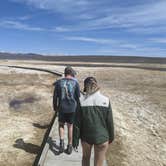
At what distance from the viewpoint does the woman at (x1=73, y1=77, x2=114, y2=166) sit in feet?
18.1

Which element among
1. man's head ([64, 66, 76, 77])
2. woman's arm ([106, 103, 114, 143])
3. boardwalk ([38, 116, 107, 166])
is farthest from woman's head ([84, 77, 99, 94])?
boardwalk ([38, 116, 107, 166])

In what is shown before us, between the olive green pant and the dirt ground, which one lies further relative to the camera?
the dirt ground

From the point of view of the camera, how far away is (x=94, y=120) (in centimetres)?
557

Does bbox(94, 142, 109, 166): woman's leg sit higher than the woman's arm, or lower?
lower

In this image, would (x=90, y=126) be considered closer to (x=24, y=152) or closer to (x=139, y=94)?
(x=24, y=152)

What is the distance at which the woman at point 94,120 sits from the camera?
552 cm

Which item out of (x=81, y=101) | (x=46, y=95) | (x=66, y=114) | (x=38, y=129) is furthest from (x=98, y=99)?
(x=46, y=95)

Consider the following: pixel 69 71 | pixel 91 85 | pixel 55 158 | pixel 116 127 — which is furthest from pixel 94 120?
pixel 116 127

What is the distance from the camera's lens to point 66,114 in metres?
8.48

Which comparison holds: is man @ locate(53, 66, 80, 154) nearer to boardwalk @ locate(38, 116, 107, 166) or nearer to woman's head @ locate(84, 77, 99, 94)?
boardwalk @ locate(38, 116, 107, 166)

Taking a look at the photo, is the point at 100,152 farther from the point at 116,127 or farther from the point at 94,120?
the point at 116,127

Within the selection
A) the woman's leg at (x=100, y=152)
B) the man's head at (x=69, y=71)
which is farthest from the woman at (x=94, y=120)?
the man's head at (x=69, y=71)

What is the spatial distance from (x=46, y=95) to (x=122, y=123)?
25.2 ft

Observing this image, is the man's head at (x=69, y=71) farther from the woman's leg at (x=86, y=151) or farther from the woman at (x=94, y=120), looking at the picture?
the woman's leg at (x=86, y=151)
